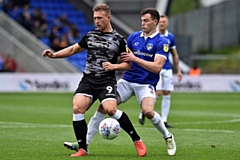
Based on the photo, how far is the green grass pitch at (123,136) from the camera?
9.16m

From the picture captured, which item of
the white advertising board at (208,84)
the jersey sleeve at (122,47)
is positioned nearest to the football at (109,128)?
the jersey sleeve at (122,47)

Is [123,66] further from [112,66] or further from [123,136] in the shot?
[123,136]

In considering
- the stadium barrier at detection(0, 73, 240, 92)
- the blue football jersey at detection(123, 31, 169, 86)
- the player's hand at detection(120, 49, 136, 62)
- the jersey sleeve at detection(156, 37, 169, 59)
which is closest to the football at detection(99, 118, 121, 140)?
the player's hand at detection(120, 49, 136, 62)

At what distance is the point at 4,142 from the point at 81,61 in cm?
2472

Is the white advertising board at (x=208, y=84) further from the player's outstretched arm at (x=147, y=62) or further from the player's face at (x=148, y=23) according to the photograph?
the player's outstretched arm at (x=147, y=62)

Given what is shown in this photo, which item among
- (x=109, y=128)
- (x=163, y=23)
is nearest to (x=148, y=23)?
(x=109, y=128)

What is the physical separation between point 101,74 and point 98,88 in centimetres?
20

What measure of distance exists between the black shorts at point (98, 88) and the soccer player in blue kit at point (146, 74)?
35 centimetres

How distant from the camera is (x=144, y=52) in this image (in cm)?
980

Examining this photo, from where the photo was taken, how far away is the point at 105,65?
29.6 feet

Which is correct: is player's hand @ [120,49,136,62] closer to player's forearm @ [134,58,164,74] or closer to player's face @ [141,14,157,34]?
player's forearm @ [134,58,164,74]

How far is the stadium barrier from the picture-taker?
1144 inches

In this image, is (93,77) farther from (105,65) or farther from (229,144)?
(229,144)

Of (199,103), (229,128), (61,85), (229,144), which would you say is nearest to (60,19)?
(61,85)
